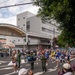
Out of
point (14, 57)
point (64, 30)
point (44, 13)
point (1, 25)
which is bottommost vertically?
point (14, 57)

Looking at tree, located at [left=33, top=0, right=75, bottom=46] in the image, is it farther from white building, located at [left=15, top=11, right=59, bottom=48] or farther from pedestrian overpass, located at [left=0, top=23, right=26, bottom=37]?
white building, located at [left=15, top=11, right=59, bottom=48]

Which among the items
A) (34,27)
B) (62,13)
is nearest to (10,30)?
(34,27)

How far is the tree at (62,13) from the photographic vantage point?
8552 millimetres

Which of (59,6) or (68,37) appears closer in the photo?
(59,6)

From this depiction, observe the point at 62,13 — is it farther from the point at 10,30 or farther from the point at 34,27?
the point at 34,27

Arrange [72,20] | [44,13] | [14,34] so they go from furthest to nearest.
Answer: [14,34] < [44,13] < [72,20]

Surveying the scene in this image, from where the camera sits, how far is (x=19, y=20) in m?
101

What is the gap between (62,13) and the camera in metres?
8.62

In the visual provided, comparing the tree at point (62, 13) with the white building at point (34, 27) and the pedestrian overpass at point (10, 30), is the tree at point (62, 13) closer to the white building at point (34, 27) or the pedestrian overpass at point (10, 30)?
the pedestrian overpass at point (10, 30)

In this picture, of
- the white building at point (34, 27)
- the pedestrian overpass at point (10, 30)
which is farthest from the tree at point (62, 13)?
the white building at point (34, 27)

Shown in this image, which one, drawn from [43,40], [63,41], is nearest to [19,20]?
[43,40]

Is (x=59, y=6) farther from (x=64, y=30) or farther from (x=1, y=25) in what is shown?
(x=1, y=25)

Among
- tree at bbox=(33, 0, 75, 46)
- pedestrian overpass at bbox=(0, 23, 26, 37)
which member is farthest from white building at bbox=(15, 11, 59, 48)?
tree at bbox=(33, 0, 75, 46)

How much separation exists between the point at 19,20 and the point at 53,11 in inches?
3646
